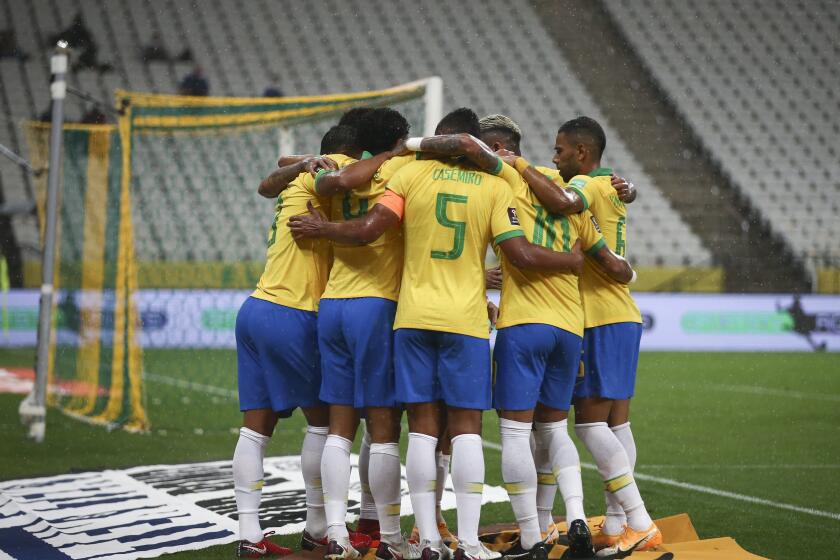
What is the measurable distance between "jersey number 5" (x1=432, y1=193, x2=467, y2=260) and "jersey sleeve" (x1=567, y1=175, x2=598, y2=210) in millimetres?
591

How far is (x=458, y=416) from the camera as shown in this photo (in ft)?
14.1

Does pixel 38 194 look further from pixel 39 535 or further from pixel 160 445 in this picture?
pixel 39 535

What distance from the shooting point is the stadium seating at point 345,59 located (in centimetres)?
2173

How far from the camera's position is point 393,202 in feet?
14.2

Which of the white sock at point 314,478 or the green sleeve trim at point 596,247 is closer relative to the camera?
the green sleeve trim at point 596,247

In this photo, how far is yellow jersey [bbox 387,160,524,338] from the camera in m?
4.30

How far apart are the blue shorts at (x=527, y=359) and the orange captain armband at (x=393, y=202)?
0.69 m

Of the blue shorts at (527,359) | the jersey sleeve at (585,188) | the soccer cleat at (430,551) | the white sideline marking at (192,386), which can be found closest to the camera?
the soccer cleat at (430,551)

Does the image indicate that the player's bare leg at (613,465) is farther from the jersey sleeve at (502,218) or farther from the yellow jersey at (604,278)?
the jersey sleeve at (502,218)

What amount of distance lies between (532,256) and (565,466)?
3.14 ft

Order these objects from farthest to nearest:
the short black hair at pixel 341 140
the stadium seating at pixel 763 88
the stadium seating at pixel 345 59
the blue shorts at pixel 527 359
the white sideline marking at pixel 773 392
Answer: the stadium seating at pixel 763 88 → the stadium seating at pixel 345 59 → the white sideline marking at pixel 773 392 → the short black hair at pixel 341 140 → the blue shorts at pixel 527 359

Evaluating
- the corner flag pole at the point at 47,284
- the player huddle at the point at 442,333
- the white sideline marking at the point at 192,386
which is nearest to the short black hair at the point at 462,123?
the player huddle at the point at 442,333

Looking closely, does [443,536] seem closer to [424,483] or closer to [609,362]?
[424,483]

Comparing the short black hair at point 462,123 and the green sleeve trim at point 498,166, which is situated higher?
the short black hair at point 462,123
